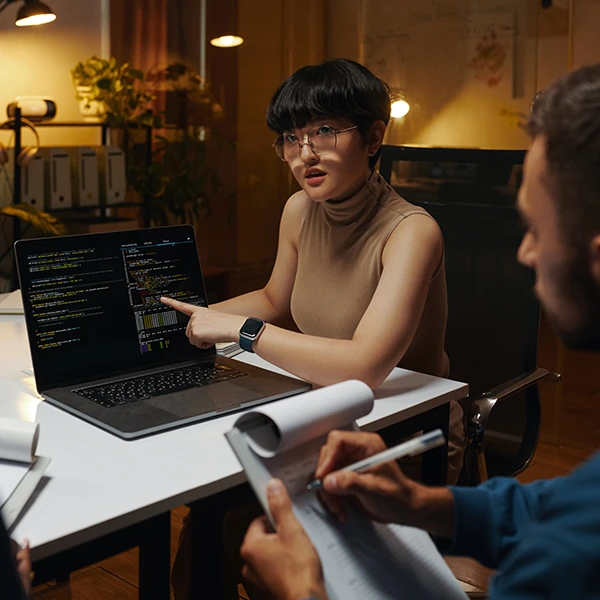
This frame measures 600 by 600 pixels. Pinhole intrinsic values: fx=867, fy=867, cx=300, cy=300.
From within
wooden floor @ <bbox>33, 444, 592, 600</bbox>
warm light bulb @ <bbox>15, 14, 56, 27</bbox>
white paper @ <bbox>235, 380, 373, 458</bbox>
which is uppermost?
warm light bulb @ <bbox>15, 14, 56, 27</bbox>

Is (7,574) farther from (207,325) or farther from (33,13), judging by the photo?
(33,13)

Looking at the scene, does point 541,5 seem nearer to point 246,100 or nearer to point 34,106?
point 246,100

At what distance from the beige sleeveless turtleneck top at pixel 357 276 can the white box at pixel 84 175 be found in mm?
2202

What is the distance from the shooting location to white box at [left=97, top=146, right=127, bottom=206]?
4.00 meters

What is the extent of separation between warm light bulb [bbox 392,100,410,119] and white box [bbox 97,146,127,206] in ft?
4.29

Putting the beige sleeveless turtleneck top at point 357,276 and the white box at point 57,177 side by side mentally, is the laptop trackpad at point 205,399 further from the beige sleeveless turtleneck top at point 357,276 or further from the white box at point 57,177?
the white box at point 57,177

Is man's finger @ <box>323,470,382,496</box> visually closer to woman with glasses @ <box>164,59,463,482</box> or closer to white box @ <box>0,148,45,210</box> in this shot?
woman with glasses @ <box>164,59,463,482</box>

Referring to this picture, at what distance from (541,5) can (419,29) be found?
0.52 metres

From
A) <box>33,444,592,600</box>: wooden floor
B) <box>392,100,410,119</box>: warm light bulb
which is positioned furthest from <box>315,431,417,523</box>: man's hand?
<box>392,100,410,119</box>: warm light bulb

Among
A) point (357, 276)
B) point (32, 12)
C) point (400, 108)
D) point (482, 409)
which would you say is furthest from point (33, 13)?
point (482, 409)

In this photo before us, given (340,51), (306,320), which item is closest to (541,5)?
(340,51)

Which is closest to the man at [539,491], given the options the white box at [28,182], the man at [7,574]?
the man at [7,574]

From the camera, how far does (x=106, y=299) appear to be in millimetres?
1639

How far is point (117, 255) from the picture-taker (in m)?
1.66
